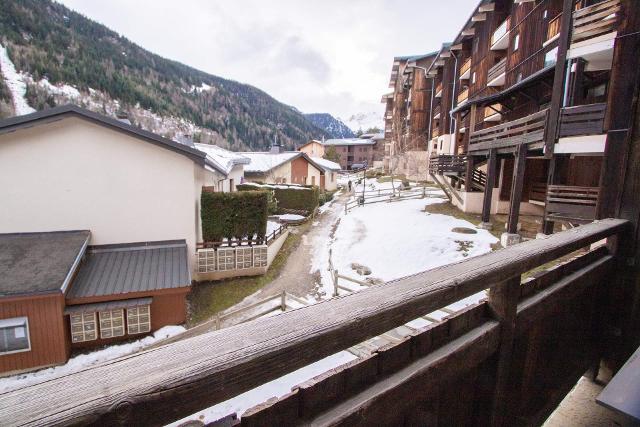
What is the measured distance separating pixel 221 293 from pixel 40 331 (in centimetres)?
560

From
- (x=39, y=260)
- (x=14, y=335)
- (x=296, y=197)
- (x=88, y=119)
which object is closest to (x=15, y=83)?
(x=296, y=197)

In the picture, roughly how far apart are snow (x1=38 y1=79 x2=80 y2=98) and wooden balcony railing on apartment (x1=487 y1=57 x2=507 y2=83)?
9730 centimetres

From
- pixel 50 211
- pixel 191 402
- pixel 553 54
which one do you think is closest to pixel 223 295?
pixel 50 211

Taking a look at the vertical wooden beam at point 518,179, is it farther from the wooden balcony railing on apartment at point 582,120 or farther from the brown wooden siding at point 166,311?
the brown wooden siding at point 166,311

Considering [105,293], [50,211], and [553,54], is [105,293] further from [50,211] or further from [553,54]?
[553,54]

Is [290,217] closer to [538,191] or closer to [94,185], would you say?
[94,185]

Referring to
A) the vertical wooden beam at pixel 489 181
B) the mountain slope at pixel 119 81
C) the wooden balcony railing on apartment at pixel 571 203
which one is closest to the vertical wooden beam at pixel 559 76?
the wooden balcony railing on apartment at pixel 571 203

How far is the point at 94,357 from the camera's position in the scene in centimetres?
934

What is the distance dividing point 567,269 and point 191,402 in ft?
9.70

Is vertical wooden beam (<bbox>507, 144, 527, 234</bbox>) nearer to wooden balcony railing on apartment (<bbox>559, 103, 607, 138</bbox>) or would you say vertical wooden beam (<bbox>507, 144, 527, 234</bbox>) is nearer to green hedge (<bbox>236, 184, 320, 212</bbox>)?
wooden balcony railing on apartment (<bbox>559, 103, 607, 138</bbox>)

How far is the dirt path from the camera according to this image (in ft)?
40.7

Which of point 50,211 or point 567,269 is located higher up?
point 567,269

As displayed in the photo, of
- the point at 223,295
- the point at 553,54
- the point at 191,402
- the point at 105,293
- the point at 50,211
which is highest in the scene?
the point at 553,54

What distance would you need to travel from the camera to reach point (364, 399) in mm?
1219
